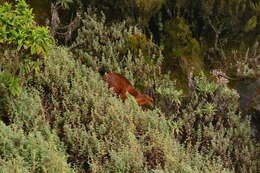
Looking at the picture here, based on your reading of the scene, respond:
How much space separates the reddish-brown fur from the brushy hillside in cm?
12

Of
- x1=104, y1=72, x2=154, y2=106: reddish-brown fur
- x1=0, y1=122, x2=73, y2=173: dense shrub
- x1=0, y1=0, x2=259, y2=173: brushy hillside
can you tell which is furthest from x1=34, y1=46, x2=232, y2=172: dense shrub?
x1=0, y1=122, x2=73, y2=173: dense shrub

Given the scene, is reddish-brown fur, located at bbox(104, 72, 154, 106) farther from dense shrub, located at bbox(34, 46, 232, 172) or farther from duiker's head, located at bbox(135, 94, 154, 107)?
dense shrub, located at bbox(34, 46, 232, 172)

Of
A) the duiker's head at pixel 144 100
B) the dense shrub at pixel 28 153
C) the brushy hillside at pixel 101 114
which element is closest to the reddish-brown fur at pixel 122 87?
the duiker's head at pixel 144 100

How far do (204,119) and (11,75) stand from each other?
2.70 metres

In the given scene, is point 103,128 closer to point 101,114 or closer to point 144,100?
point 101,114

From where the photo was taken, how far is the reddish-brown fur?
19.0 ft

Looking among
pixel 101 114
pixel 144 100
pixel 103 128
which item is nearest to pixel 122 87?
pixel 144 100

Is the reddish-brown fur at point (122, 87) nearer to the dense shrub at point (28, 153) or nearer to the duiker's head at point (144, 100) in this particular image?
the duiker's head at point (144, 100)

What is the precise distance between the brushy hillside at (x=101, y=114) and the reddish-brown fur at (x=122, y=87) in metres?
0.12

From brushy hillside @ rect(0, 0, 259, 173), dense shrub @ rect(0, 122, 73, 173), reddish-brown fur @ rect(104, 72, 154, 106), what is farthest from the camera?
reddish-brown fur @ rect(104, 72, 154, 106)

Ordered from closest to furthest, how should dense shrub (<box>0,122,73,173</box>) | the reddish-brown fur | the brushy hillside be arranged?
dense shrub (<box>0,122,73,173</box>)
the brushy hillside
the reddish-brown fur

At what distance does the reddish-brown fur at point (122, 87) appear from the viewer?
578 cm

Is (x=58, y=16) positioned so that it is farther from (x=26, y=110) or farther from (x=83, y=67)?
(x=26, y=110)

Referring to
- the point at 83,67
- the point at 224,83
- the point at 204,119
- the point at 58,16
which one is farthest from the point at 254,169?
the point at 58,16
